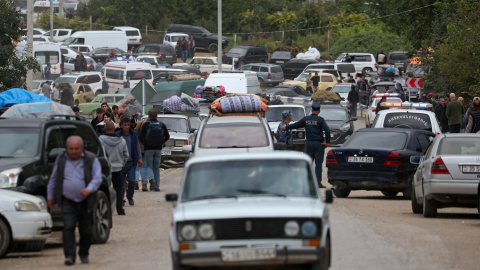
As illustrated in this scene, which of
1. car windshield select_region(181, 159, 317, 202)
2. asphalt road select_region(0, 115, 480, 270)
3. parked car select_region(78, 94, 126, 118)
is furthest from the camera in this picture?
parked car select_region(78, 94, 126, 118)

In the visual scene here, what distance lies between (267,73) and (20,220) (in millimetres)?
51568

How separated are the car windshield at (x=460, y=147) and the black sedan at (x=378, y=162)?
3.14 m

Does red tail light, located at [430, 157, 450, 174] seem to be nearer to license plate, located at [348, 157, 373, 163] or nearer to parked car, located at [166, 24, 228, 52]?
license plate, located at [348, 157, 373, 163]

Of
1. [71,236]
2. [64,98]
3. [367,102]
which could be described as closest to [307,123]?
[71,236]

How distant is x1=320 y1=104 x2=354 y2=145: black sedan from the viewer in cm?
3593

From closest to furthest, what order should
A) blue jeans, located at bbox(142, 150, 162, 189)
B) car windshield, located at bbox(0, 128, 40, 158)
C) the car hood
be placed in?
1. the car hood
2. car windshield, located at bbox(0, 128, 40, 158)
3. blue jeans, located at bbox(142, 150, 162, 189)

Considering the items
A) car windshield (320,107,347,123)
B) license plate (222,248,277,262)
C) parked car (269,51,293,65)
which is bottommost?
parked car (269,51,293,65)

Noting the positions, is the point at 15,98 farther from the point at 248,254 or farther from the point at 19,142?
the point at 248,254

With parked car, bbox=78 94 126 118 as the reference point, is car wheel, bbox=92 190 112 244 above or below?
above

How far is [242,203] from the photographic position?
9828mm

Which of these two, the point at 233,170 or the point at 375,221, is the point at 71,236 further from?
the point at 375,221

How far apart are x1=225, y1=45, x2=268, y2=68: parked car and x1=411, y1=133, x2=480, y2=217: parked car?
5484cm

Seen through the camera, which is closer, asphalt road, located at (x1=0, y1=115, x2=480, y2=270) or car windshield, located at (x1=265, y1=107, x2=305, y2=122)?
asphalt road, located at (x1=0, y1=115, x2=480, y2=270)

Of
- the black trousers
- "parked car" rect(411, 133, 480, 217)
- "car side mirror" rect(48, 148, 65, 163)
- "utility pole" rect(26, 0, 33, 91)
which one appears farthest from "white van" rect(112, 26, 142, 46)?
the black trousers
